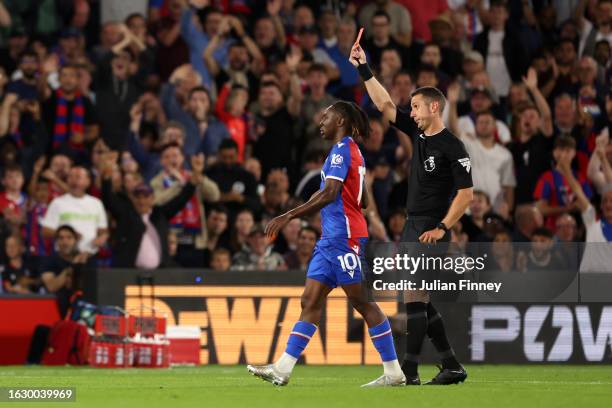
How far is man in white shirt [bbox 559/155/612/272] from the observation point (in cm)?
1622

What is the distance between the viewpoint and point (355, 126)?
11297mm

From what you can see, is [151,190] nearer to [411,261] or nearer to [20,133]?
[20,133]

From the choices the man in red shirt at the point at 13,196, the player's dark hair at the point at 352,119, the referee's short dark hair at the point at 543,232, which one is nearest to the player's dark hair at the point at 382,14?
the referee's short dark hair at the point at 543,232

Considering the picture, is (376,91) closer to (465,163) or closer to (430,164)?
(430,164)

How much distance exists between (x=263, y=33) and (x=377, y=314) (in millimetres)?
10213

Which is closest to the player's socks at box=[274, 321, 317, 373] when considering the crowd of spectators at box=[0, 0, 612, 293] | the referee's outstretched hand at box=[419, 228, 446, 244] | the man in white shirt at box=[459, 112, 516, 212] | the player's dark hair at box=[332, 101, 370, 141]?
the referee's outstretched hand at box=[419, 228, 446, 244]

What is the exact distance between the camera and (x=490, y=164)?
19.0 meters

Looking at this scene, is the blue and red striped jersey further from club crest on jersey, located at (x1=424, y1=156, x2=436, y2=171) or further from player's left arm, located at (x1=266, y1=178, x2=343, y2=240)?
club crest on jersey, located at (x1=424, y1=156, x2=436, y2=171)

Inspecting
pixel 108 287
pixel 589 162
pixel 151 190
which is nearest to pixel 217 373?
pixel 108 287

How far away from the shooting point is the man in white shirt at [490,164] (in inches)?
746

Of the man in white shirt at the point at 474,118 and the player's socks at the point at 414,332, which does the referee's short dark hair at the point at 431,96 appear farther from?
the man in white shirt at the point at 474,118

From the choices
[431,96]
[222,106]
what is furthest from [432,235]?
[222,106]

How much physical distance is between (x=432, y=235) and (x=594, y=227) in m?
7.07

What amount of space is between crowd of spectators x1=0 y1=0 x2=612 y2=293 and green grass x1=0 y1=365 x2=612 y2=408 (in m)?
2.63
